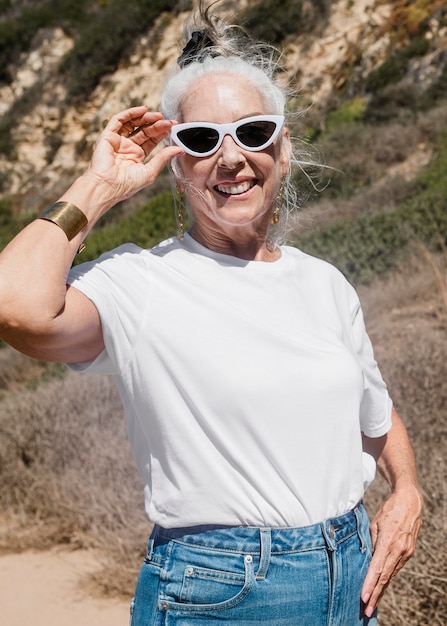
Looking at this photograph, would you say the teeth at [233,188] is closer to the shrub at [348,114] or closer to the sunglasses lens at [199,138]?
the sunglasses lens at [199,138]

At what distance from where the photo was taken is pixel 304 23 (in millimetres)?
19781

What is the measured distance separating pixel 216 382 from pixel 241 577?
38 cm

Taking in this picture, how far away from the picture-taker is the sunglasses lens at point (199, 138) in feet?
5.70

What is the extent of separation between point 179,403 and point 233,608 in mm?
415

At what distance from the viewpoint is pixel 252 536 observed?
4.90 feet

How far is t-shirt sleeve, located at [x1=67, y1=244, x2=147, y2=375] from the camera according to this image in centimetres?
149

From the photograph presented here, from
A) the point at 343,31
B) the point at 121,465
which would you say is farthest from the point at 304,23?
the point at 121,465

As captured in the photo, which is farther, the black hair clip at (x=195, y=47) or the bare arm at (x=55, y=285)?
the black hair clip at (x=195, y=47)

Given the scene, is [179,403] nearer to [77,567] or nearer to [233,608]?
[233,608]

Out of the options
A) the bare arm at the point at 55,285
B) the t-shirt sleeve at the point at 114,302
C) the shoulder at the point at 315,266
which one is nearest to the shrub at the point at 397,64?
the shoulder at the point at 315,266

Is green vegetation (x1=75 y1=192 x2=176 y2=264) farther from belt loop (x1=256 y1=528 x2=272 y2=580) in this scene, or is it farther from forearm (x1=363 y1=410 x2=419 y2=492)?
belt loop (x1=256 y1=528 x2=272 y2=580)

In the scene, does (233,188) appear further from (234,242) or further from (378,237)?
(378,237)

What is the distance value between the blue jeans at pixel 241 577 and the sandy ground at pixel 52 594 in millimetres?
2538

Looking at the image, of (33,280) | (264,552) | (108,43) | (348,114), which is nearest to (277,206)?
(33,280)
